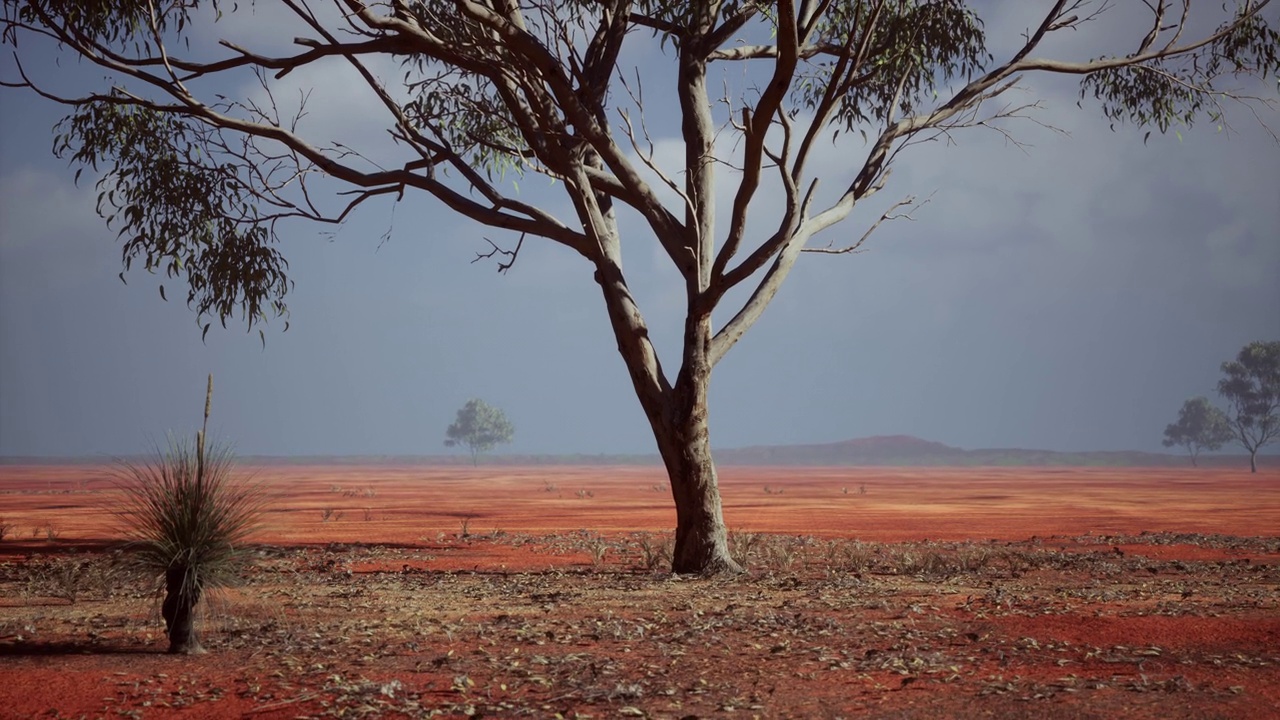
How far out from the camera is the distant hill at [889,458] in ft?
509

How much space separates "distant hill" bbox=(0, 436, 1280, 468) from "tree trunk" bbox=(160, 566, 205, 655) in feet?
487

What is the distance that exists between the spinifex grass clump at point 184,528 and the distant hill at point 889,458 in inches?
5843

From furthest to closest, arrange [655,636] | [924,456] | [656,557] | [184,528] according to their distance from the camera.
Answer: [924,456], [656,557], [655,636], [184,528]

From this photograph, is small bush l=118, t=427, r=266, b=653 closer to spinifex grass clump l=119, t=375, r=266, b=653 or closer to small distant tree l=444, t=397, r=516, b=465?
spinifex grass clump l=119, t=375, r=266, b=653

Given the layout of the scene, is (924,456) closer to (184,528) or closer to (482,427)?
(482,427)

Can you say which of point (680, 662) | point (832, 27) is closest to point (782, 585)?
point (680, 662)

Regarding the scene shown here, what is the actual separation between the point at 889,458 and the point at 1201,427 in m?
63.5

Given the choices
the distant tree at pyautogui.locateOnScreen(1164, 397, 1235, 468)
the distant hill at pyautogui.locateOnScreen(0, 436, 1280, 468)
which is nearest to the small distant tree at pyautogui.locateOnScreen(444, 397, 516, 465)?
the distant hill at pyautogui.locateOnScreen(0, 436, 1280, 468)

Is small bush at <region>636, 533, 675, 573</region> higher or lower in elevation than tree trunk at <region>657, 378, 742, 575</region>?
lower

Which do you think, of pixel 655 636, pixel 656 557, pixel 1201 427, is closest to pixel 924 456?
pixel 1201 427

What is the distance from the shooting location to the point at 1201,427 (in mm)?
109812

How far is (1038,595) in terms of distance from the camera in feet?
37.0

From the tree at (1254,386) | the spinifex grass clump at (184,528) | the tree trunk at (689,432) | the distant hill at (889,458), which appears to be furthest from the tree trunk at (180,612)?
the distant hill at (889,458)

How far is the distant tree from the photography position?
108m
